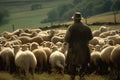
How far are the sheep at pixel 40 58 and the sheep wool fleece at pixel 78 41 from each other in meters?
4.42

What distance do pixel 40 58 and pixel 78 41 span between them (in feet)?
15.4

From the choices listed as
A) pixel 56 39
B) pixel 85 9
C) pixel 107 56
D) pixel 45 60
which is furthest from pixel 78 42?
pixel 85 9

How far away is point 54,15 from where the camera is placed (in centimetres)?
9775

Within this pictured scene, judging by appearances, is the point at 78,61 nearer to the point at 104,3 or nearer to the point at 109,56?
the point at 109,56

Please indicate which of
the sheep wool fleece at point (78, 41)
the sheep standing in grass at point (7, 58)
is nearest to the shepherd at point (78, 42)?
the sheep wool fleece at point (78, 41)

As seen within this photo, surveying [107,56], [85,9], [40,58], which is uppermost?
[107,56]

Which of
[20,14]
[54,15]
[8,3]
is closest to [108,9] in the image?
[54,15]

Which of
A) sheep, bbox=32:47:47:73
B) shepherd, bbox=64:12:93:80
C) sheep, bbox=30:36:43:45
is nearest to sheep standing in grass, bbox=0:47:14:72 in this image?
sheep, bbox=32:47:47:73

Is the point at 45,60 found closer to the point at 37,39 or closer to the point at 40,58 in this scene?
the point at 40,58

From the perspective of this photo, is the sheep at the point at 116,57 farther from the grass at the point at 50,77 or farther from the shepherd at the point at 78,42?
the shepherd at the point at 78,42

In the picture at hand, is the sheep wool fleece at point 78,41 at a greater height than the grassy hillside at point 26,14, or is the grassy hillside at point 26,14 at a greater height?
the sheep wool fleece at point 78,41

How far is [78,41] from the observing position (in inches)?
567

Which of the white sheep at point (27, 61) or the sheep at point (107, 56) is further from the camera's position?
the sheep at point (107, 56)

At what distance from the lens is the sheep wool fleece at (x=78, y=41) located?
14322mm
